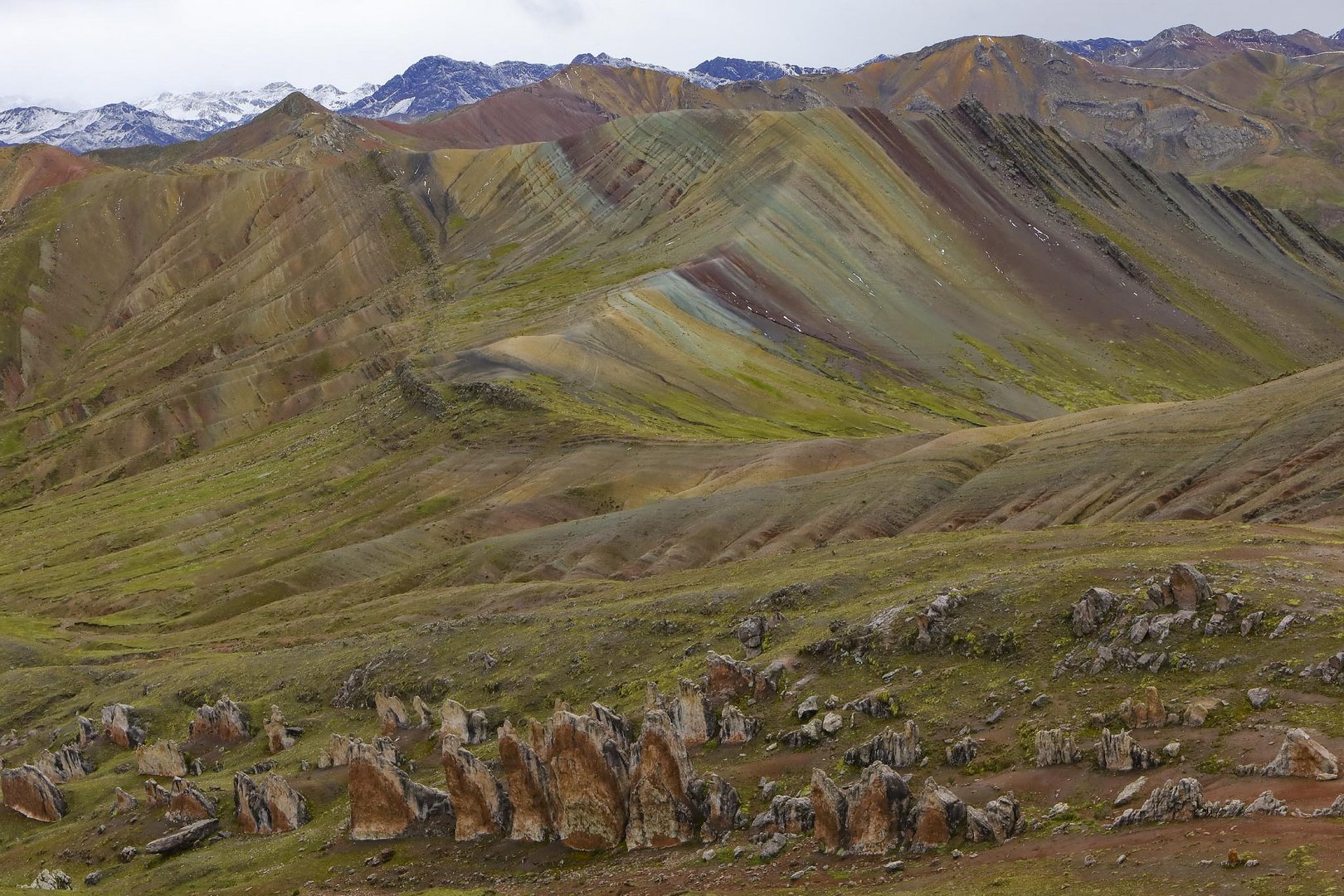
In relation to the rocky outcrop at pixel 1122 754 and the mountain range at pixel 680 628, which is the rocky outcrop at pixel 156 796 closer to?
the mountain range at pixel 680 628

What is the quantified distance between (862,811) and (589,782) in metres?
10.8

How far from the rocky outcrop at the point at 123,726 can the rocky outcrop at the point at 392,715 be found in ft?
62.7

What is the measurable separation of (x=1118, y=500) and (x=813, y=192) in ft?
413

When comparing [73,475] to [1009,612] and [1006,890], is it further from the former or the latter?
[1006,890]

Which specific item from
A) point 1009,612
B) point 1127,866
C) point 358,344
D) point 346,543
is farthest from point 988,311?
point 1127,866

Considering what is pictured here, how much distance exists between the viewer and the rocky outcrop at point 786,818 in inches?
1566

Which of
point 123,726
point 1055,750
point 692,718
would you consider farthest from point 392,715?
point 1055,750

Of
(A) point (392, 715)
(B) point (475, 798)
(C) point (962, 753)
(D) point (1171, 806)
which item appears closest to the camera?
(D) point (1171, 806)

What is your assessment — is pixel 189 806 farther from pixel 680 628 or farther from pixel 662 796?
pixel 662 796

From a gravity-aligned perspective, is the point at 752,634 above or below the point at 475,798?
above

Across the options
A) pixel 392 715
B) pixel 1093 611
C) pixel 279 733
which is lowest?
pixel 279 733

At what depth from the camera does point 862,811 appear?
1496 inches

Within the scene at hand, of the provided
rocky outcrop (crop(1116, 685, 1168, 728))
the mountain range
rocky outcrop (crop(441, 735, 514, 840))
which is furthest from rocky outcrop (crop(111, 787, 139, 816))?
rocky outcrop (crop(1116, 685, 1168, 728))

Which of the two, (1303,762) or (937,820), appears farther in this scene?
(937,820)
